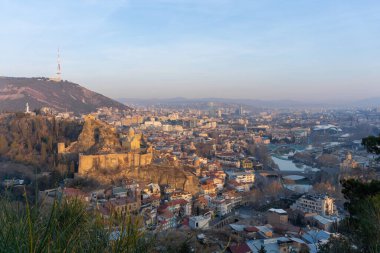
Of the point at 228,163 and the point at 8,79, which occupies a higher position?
→ the point at 8,79

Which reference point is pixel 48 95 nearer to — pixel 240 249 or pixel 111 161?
pixel 111 161

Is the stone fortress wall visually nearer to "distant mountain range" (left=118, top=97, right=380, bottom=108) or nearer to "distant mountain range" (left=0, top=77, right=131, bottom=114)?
"distant mountain range" (left=0, top=77, right=131, bottom=114)

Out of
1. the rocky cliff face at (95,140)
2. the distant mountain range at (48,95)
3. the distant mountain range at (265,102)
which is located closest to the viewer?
the rocky cliff face at (95,140)

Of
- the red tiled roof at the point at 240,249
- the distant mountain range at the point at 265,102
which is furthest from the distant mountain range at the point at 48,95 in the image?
the distant mountain range at the point at 265,102

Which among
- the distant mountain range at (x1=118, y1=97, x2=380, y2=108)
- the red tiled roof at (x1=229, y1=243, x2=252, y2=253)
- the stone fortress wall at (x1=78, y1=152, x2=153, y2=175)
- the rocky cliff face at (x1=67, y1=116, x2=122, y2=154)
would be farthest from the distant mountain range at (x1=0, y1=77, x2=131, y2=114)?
the distant mountain range at (x1=118, y1=97, x2=380, y2=108)

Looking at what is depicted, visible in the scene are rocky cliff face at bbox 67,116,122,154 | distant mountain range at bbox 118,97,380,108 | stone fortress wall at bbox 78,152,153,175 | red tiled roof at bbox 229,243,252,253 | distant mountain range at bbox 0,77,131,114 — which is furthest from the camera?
distant mountain range at bbox 118,97,380,108

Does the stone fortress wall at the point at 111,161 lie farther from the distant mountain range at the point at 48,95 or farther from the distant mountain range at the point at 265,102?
the distant mountain range at the point at 265,102

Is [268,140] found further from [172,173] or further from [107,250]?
[107,250]

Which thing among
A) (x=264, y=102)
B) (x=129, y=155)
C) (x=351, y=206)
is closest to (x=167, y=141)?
(x=129, y=155)

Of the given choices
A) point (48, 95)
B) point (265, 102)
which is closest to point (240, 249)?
point (48, 95)
